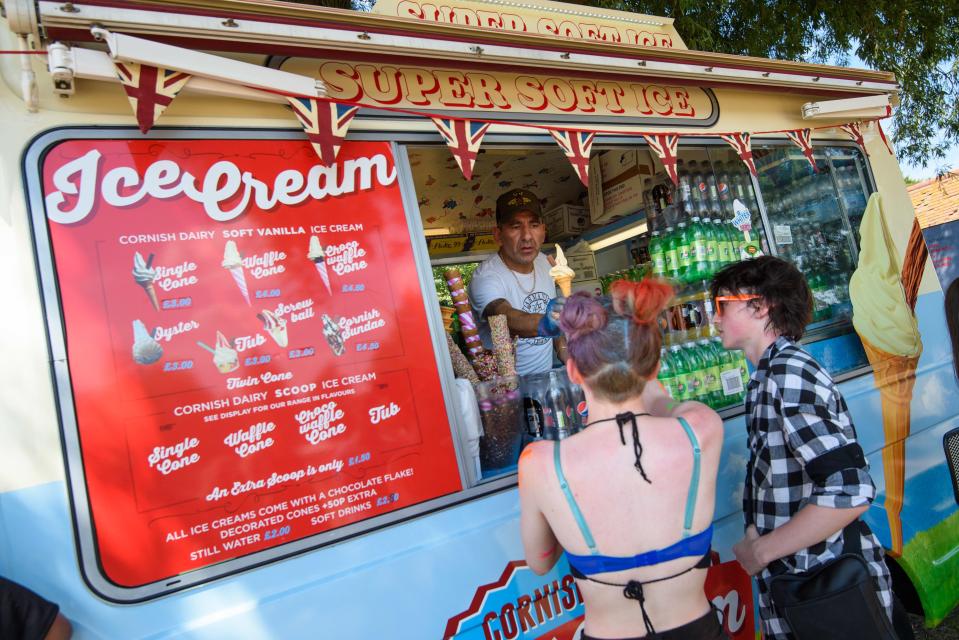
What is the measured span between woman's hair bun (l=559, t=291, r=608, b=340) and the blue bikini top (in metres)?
0.24

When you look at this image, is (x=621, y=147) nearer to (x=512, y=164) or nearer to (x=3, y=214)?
(x=512, y=164)

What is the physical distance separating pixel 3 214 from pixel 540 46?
199 cm

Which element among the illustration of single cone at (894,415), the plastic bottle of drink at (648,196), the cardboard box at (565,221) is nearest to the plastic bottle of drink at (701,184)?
the plastic bottle of drink at (648,196)

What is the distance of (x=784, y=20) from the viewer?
7.37m

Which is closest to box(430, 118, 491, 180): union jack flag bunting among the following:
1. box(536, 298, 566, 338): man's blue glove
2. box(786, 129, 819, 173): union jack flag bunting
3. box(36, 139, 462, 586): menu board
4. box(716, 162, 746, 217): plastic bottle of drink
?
box(36, 139, 462, 586): menu board

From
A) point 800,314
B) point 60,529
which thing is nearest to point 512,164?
point 800,314

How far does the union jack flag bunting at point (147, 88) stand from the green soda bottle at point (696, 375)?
2630mm

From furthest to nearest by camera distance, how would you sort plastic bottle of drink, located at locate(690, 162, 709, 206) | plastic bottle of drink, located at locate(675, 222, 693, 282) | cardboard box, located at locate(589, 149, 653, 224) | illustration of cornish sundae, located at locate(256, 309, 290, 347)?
cardboard box, located at locate(589, 149, 653, 224), plastic bottle of drink, located at locate(690, 162, 709, 206), plastic bottle of drink, located at locate(675, 222, 693, 282), illustration of cornish sundae, located at locate(256, 309, 290, 347)

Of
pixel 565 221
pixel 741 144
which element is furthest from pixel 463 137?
pixel 565 221

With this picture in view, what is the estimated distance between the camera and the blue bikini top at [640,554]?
5.22 feet

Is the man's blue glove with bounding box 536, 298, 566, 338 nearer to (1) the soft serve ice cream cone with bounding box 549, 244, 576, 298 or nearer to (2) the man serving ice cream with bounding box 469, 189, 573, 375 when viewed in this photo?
(1) the soft serve ice cream cone with bounding box 549, 244, 576, 298

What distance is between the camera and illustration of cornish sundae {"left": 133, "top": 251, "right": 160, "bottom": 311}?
1.88 meters

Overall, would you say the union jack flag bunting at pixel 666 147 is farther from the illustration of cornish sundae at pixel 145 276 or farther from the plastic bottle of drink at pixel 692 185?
the illustration of cornish sundae at pixel 145 276

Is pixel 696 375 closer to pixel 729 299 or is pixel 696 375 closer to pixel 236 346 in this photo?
pixel 729 299
